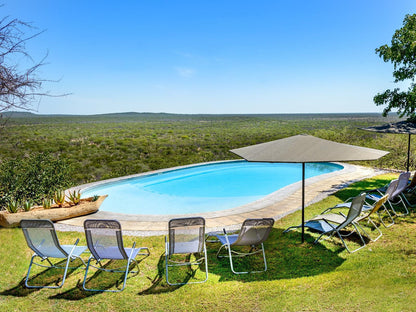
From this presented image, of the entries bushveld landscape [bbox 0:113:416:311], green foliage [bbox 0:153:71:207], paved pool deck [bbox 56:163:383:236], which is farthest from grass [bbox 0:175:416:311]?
green foliage [bbox 0:153:71:207]

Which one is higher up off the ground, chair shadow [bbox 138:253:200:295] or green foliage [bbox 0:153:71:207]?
green foliage [bbox 0:153:71:207]

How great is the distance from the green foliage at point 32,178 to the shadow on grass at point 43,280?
3.67m

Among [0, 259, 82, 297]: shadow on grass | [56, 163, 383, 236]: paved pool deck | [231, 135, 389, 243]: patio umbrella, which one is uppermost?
[231, 135, 389, 243]: patio umbrella

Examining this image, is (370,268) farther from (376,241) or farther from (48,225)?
(48,225)

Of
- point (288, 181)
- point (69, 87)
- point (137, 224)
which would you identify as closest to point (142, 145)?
point (288, 181)

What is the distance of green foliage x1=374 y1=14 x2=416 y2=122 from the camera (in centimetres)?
763

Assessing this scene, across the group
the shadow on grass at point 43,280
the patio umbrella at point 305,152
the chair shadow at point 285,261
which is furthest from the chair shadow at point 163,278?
the patio umbrella at point 305,152

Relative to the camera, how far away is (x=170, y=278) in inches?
146

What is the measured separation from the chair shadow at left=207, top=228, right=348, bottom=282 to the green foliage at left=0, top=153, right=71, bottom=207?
5331 mm

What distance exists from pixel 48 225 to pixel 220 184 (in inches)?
389

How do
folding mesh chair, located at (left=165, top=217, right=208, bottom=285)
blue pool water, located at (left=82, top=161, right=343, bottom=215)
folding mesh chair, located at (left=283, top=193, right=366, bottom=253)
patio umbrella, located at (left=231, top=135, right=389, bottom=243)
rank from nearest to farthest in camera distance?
folding mesh chair, located at (left=165, top=217, right=208, bottom=285), patio umbrella, located at (left=231, top=135, right=389, bottom=243), folding mesh chair, located at (left=283, top=193, right=366, bottom=253), blue pool water, located at (left=82, top=161, right=343, bottom=215)

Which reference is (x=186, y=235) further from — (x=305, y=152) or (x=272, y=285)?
(x=305, y=152)

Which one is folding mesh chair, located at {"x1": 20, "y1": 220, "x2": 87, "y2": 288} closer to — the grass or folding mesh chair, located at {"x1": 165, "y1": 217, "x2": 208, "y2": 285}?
the grass

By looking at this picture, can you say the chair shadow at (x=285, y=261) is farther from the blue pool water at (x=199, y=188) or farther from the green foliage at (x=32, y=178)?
the green foliage at (x=32, y=178)
